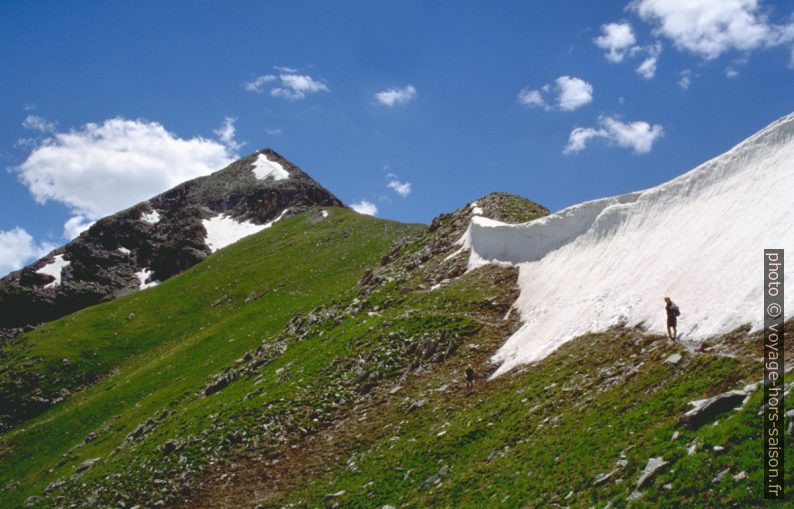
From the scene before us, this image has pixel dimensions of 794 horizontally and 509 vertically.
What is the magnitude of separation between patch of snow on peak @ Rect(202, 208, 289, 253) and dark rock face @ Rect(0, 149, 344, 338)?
5.11 ft

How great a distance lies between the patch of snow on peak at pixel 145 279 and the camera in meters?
121

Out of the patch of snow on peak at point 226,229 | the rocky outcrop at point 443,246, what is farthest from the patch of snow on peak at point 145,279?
the rocky outcrop at point 443,246

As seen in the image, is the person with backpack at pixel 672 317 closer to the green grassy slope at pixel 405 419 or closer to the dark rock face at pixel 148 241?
the green grassy slope at pixel 405 419

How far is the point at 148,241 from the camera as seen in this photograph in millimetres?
133500

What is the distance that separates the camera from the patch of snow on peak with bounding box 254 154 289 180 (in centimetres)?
15538

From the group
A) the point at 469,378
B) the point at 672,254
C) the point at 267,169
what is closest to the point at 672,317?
the point at 672,254

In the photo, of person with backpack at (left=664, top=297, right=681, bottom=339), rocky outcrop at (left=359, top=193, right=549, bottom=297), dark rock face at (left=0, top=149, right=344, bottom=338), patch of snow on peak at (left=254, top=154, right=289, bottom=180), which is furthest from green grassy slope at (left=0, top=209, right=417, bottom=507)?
patch of snow on peak at (left=254, top=154, right=289, bottom=180)

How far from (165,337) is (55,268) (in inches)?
2621

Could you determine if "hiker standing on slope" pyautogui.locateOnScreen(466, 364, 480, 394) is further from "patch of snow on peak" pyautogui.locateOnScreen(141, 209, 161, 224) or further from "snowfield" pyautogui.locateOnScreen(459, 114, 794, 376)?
"patch of snow on peak" pyautogui.locateOnScreen(141, 209, 161, 224)

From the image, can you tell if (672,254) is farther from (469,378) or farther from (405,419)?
(405,419)

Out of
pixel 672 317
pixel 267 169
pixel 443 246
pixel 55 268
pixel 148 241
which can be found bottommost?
pixel 672 317

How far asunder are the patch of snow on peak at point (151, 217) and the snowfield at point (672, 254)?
13161 centimetres

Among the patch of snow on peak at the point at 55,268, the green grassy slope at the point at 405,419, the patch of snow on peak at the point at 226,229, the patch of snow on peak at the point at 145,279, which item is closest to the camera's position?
the green grassy slope at the point at 405,419

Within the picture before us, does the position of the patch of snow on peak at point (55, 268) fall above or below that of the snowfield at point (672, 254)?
above
